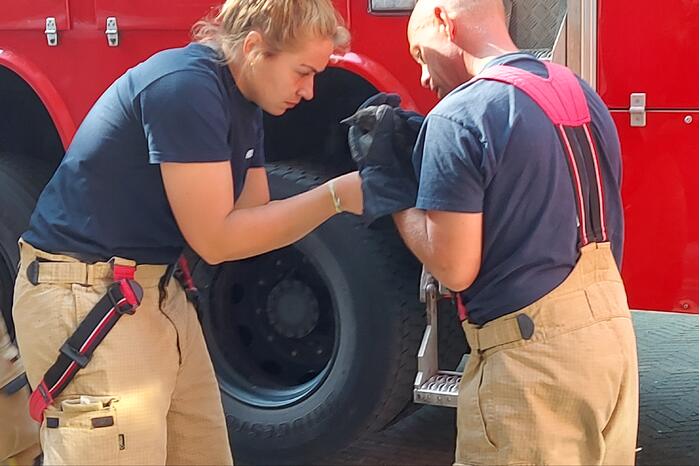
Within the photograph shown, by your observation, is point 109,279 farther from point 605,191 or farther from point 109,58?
point 109,58

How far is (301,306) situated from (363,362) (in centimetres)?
38

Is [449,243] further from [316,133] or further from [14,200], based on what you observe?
[14,200]

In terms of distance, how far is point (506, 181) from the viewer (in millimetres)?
2201

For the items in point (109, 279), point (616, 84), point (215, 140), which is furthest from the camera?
point (616, 84)

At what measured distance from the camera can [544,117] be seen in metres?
2.22

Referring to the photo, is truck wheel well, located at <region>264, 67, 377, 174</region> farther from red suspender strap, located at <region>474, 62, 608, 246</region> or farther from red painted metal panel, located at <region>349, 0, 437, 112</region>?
red suspender strap, located at <region>474, 62, 608, 246</region>

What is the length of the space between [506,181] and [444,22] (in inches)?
15.8

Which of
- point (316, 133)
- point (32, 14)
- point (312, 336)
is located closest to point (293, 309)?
point (312, 336)

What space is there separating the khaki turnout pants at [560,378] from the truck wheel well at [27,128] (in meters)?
2.53

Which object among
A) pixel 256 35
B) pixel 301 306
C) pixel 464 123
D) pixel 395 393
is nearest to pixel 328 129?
pixel 301 306

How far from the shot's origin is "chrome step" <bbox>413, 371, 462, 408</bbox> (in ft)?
10.6

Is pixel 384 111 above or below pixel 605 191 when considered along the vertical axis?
above

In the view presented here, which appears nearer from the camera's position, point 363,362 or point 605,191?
point 605,191

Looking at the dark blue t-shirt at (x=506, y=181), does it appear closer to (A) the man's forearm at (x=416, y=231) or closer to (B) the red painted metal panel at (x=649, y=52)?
(A) the man's forearm at (x=416, y=231)
